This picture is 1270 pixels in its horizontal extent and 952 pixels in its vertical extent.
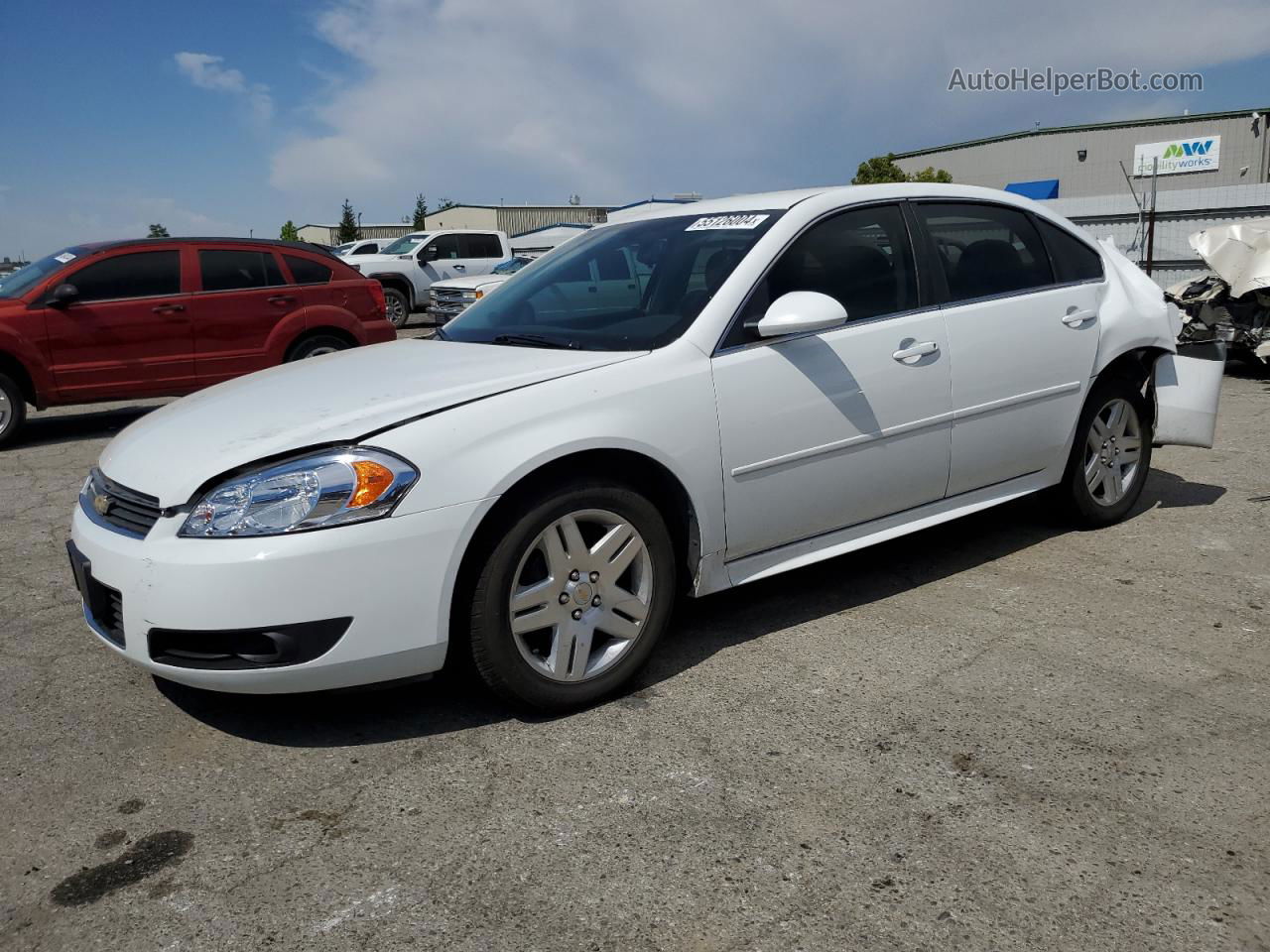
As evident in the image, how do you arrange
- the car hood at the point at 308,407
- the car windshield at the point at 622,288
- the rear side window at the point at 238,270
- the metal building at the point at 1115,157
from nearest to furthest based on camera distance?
the car hood at the point at 308,407, the car windshield at the point at 622,288, the rear side window at the point at 238,270, the metal building at the point at 1115,157

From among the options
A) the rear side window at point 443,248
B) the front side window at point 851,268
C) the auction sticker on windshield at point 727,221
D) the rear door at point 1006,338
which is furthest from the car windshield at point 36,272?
the rear side window at point 443,248

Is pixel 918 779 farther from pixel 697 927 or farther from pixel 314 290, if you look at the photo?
pixel 314 290

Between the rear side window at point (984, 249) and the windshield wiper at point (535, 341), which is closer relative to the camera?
the windshield wiper at point (535, 341)

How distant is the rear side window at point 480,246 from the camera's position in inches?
818

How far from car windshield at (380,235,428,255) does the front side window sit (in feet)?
56.8

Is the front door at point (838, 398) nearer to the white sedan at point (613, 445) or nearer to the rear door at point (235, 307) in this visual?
the white sedan at point (613, 445)

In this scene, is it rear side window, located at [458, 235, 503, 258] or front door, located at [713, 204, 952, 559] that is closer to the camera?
front door, located at [713, 204, 952, 559]

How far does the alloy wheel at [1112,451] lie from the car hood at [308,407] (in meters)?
2.51

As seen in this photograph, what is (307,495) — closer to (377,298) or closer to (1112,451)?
(1112,451)

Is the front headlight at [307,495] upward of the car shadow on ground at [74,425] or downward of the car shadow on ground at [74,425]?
upward

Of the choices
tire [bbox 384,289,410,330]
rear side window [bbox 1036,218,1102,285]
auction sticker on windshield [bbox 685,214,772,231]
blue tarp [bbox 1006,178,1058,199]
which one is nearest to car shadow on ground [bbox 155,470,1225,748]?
rear side window [bbox 1036,218,1102,285]

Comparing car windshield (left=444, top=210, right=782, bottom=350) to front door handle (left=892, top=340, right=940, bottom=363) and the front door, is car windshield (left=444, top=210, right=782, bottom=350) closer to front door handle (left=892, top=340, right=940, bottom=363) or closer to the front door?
the front door

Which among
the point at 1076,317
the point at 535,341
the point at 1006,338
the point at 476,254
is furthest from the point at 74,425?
the point at 476,254

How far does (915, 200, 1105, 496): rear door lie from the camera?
4090 millimetres
